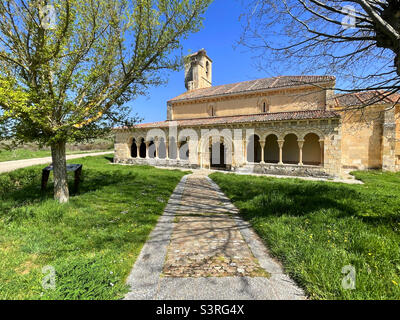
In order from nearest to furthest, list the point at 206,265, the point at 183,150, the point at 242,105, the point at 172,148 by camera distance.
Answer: the point at 206,265 < the point at 242,105 < the point at 183,150 < the point at 172,148

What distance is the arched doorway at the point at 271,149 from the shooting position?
1823 centimetres

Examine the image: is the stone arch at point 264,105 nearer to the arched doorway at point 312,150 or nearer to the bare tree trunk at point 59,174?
the arched doorway at point 312,150

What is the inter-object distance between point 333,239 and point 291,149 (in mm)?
15912

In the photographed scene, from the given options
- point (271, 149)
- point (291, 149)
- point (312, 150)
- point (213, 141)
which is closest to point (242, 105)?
point (213, 141)

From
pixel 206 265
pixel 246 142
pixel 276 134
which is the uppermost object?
pixel 276 134

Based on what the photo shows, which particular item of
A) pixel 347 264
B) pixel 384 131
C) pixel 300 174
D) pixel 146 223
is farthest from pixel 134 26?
pixel 384 131

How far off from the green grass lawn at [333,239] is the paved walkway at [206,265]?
0.84 feet

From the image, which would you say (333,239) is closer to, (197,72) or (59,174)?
(59,174)

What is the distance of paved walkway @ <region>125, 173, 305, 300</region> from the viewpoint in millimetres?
2113

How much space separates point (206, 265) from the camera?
105 inches

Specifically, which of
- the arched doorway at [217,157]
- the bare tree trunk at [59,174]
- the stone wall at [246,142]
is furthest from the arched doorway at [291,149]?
the bare tree trunk at [59,174]

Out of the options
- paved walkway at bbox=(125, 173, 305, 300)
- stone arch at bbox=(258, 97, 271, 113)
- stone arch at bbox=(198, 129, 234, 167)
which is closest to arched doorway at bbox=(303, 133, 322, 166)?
stone arch at bbox=(258, 97, 271, 113)

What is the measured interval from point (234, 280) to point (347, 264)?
1470 mm

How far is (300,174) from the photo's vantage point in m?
13.0
